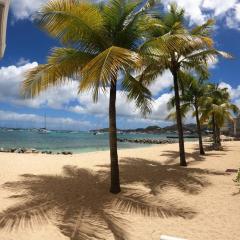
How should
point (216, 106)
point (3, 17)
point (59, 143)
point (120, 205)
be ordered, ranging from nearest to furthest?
1. point (3, 17)
2. point (120, 205)
3. point (216, 106)
4. point (59, 143)

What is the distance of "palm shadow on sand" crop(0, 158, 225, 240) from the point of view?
7961mm

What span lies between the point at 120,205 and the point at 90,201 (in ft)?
3.11

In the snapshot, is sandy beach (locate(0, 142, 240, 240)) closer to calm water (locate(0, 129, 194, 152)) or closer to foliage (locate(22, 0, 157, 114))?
foliage (locate(22, 0, 157, 114))

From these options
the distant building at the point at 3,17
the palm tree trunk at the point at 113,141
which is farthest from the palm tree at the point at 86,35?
the distant building at the point at 3,17

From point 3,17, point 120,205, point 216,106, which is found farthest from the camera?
point 216,106

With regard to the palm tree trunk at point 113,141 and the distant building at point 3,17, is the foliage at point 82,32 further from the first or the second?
the distant building at point 3,17

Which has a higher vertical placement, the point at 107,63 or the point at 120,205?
the point at 107,63

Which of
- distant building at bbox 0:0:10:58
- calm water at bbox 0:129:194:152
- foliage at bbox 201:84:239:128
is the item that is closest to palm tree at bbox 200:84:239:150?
foliage at bbox 201:84:239:128

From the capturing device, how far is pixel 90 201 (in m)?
10.0

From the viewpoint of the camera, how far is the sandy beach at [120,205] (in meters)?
7.66

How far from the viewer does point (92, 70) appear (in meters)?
8.65

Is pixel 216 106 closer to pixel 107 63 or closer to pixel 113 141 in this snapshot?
pixel 113 141

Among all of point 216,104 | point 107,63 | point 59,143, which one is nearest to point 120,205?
point 107,63

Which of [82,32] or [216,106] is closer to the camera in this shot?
[82,32]
